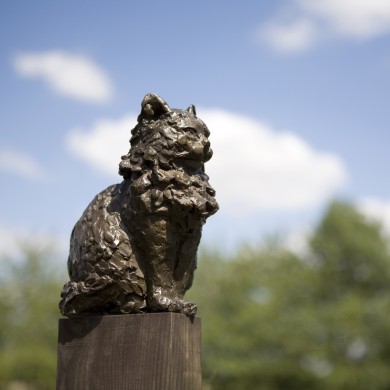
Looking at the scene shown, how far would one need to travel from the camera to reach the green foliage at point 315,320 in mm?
20203

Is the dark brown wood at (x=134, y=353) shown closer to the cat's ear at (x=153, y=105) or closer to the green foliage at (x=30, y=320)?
the cat's ear at (x=153, y=105)

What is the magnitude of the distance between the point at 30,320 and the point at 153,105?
57.9ft

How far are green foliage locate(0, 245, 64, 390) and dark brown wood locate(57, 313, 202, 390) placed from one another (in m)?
16.2

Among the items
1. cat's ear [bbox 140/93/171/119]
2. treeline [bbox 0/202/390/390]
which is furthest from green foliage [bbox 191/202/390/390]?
cat's ear [bbox 140/93/171/119]

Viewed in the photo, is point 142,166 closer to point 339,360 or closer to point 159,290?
point 159,290

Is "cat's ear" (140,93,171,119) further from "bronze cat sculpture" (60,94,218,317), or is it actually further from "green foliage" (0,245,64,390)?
"green foliage" (0,245,64,390)

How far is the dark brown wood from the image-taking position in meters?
4.37

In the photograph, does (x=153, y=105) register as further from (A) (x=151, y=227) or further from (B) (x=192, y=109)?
(A) (x=151, y=227)

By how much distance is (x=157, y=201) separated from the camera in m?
4.47

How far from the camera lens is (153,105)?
468cm

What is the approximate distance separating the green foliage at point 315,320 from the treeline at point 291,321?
35mm

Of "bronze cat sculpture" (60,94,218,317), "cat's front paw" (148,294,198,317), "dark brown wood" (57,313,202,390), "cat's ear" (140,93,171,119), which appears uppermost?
"cat's ear" (140,93,171,119)

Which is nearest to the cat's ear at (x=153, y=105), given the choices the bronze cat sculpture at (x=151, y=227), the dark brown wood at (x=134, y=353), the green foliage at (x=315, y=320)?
the bronze cat sculpture at (x=151, y=227)

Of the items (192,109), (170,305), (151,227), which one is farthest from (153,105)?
(170,305)
